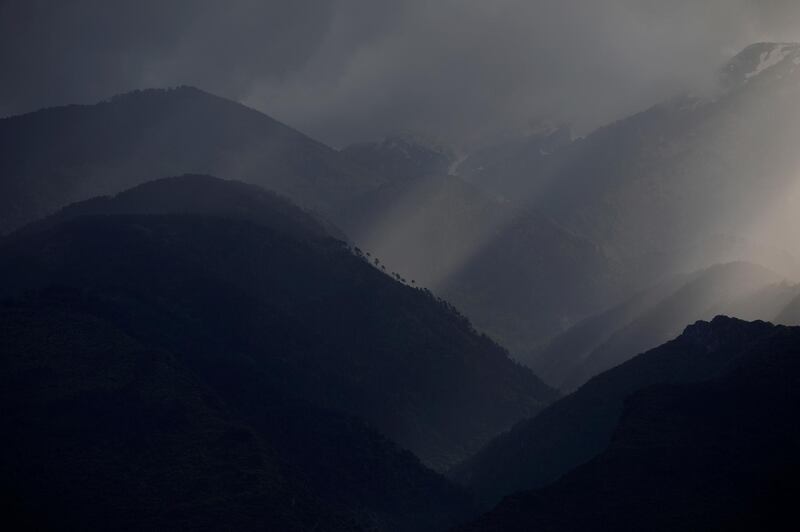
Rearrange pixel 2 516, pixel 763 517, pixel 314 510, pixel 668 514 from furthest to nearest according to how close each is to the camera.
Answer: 1. pixel 314 510
2. pixel 2 516
3. pixel 668 514
4. pixel 763 517

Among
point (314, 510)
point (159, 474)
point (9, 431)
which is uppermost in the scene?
Result: point (9, 431)

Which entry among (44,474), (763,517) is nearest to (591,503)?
(763,517)

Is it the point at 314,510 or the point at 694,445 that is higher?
the point at 314,510

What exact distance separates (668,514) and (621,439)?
26.3 m

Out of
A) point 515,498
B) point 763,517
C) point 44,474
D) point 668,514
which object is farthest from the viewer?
point 44,474

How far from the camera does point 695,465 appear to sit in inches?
5989

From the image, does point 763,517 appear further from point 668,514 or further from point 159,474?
point 159,474

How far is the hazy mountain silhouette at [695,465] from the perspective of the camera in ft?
452

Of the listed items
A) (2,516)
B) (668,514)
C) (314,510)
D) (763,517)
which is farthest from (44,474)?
(763,517)

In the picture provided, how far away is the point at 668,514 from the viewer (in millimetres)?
141125

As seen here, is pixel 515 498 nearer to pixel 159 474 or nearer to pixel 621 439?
pixel 621 439

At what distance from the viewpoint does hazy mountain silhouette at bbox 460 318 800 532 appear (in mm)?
137750

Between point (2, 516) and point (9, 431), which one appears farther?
point (9, 431)

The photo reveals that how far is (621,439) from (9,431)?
107359mm
